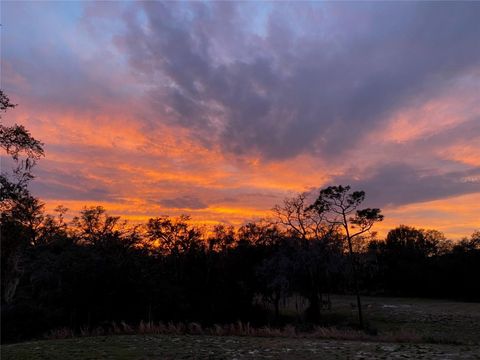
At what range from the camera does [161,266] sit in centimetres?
4128

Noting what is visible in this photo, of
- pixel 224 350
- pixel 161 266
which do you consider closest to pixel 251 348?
pixel 224 350

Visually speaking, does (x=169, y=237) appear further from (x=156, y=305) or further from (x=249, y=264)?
(x=156, y=305)

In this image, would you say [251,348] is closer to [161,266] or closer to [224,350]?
[224,350]

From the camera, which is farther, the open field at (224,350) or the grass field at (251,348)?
the grass field at (251,348)

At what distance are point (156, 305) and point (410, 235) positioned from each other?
82.1m

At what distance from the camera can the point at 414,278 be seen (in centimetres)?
8138

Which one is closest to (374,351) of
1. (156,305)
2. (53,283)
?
(156,305)

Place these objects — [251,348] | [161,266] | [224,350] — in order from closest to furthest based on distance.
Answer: [224,350], [251,348], [161,266]

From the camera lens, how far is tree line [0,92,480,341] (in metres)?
30.3

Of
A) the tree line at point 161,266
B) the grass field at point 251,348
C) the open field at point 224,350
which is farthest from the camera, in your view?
the tree line at point 161,266

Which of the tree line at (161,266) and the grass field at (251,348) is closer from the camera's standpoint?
the grass field at (251,348)

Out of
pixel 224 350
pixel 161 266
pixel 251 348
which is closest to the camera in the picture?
pixel 224 350

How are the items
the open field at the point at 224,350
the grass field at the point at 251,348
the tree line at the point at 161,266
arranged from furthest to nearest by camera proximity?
the tree line at the point at 161,266 → the grass field at the point at 251,348 → the open field at the point at 224,350

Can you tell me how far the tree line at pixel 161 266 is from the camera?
30281mm
